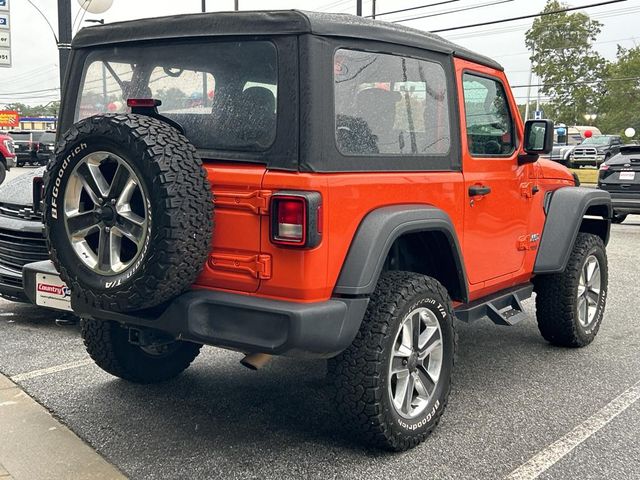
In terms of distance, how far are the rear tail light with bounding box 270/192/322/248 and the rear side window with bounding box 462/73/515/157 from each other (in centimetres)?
142

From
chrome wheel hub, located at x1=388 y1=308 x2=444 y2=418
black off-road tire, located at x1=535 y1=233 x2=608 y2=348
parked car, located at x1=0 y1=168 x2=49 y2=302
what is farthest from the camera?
parked car, located at x1=0 y1=168 x2=49 y2=302

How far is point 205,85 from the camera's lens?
3289 mm

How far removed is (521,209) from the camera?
14.6 feet

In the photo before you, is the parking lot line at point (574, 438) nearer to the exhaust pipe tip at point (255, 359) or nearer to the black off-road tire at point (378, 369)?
the black off-road tire at point (378, 369)

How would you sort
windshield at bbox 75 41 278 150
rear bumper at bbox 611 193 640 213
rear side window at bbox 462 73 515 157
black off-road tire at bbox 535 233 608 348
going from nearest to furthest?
windshield at bbox 75 41 278 150 < rear side window at bbox 462 73 515 157 < black off-road tire at bbox 535 233 608 348 < rear bumper at bbox 611 193 640 213

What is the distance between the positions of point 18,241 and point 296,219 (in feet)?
10.3

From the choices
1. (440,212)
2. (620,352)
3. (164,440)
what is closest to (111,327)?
(164,440)

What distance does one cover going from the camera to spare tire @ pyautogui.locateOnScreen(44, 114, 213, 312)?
2854 mm

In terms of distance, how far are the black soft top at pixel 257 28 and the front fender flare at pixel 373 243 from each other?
0.79 meters

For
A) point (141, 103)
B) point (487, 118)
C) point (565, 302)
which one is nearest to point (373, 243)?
point (141, 103)

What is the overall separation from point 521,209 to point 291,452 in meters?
2.10

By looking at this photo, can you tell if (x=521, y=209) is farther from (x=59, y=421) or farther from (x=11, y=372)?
(x=11, y=372)

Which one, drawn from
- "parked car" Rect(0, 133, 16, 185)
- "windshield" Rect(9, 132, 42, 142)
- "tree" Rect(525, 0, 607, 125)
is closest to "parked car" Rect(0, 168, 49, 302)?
"parked car" Rect(0, 133, 16, 185)

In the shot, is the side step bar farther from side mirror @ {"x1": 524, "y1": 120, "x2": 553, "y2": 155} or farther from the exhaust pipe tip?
the exhaust pipe tip
